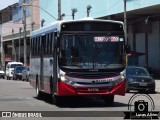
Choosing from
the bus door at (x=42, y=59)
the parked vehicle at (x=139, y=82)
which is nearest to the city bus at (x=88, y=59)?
the bus door at (x=42, y=59)

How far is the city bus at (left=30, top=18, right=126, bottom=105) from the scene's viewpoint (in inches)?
736

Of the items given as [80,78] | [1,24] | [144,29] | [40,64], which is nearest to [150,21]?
[144,29]

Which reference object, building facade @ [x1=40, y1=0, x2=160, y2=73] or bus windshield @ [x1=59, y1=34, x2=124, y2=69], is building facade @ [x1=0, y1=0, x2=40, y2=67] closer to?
building facade @ [x1=40, y1=0, x2=160, y2=73]

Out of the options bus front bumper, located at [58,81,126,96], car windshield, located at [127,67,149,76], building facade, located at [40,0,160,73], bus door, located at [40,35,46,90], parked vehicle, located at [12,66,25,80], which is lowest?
parked vehicle, located at [12,66,25,80]

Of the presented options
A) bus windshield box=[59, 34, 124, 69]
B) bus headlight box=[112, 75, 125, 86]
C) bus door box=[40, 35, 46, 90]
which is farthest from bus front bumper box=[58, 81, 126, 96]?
bus door box=[40, 35, 46, 90]

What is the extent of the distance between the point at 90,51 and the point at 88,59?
0.32m

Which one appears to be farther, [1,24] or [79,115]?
[1,24]

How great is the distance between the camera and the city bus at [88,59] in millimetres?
18688

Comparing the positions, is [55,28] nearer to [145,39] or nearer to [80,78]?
[80,78]

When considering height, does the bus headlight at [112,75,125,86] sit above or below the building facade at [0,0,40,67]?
below

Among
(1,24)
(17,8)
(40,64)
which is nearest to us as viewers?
(40,64)

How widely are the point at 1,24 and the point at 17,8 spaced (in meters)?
16.7

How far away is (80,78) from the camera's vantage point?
18672 mm

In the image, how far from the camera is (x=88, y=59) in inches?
741
